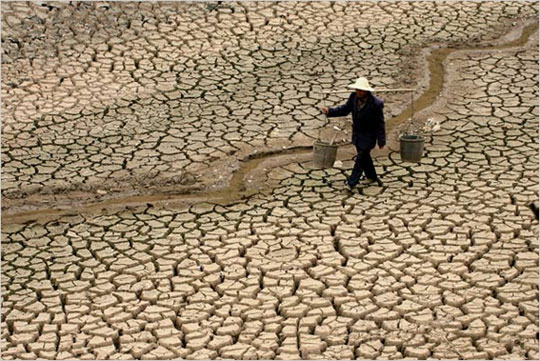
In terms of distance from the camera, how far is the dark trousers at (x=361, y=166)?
12.1 meters

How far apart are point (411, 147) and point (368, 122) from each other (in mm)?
756

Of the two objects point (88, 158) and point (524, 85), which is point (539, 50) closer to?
point (524, 85)

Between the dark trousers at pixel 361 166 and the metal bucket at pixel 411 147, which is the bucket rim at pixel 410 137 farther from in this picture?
the dark trousers at pixel 361 166

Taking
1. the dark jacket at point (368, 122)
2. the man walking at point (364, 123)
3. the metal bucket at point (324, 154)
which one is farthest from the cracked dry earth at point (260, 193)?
the dark jacket at point (368, 122)

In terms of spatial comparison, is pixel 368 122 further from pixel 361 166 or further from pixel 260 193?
pixel 260 193

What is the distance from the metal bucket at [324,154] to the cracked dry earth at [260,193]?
0.10 metres

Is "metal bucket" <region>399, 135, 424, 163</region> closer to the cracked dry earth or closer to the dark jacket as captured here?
→ the cracked dry earth

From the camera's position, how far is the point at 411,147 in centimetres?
1255

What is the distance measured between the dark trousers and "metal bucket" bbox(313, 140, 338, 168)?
1.12 feet

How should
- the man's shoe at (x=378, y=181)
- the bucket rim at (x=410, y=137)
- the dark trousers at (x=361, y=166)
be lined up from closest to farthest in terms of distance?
the dark trousers at (x=361, y=166), the man's shoe at (x=378, y=181), the bucket rim at (x=410, y=137)

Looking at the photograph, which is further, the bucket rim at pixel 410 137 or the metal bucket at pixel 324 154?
the bucket rim at pixel 410 137

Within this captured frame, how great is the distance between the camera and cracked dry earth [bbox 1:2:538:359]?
33.0 ft

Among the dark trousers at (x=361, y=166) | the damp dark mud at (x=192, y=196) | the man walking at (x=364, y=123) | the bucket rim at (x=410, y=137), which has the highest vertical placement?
the man walking at (x=364, y=123)

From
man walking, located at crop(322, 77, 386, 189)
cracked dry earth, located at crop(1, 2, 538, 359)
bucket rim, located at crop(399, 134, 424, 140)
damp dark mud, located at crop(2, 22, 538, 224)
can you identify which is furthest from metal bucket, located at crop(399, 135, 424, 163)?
man walking, located at crop(322, 77, 386, 189)
